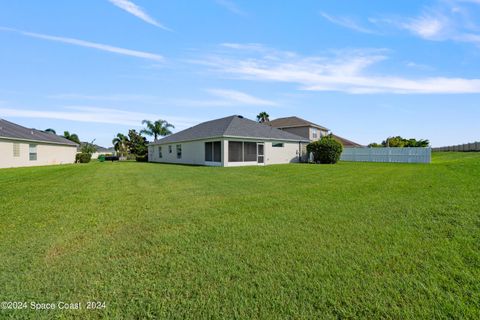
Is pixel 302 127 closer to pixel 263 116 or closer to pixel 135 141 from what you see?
pixel 263 116

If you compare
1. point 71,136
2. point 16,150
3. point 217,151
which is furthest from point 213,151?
point 71,136

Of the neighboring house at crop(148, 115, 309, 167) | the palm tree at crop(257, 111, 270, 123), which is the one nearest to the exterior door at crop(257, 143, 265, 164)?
the neighboring house at crop(148, 115, 309, 167)

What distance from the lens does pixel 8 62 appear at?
43.1 ft

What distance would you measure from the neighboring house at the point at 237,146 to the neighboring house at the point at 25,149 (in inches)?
516

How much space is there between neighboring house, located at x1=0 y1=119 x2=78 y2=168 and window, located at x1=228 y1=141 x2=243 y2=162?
1896cm

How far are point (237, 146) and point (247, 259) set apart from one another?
60.4ft

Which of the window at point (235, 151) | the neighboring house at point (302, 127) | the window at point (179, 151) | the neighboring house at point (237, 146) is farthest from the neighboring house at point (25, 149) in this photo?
the neighboring house at point (302, 127)

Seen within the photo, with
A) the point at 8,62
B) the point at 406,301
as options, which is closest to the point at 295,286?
the point at 406,301

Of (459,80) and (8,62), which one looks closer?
(8,62)

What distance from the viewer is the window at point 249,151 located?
22016mm

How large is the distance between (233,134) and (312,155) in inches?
429

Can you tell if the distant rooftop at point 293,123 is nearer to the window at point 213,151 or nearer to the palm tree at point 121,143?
the window at point 213,151

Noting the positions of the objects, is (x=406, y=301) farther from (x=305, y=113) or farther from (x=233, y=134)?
(x=305, y=113)

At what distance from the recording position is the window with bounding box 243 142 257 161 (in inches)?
867
